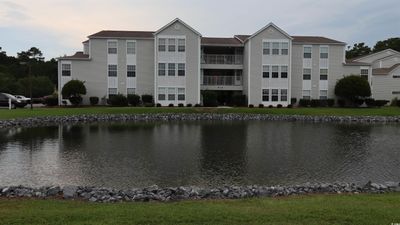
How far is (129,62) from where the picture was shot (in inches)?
2039

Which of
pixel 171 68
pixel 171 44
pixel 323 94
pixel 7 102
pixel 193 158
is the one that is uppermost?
pixel 171 44

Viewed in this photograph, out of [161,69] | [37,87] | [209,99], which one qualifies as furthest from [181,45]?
[37,87]

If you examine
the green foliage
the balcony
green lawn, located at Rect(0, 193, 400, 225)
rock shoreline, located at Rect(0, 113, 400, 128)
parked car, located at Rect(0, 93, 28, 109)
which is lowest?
green lawn, located at Rect(0, 193, 400, 225)

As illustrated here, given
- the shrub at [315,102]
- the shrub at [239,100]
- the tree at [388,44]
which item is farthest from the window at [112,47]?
the tree at [388,44]

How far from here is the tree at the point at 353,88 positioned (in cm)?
5059

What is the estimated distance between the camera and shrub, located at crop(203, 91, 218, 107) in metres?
51.0

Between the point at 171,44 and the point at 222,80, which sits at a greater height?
the point at 171,44

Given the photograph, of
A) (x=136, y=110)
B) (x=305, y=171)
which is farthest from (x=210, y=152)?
(x=136, y=110)

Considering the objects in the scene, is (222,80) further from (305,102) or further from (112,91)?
(112,91)

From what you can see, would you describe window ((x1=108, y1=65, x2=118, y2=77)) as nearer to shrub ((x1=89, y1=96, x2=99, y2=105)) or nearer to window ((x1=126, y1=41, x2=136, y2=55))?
window ((x1=126, y1=41, x2=136, y2=55))

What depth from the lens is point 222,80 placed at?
54875 millimetres

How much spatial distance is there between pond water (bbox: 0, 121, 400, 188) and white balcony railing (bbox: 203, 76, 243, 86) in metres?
25.8

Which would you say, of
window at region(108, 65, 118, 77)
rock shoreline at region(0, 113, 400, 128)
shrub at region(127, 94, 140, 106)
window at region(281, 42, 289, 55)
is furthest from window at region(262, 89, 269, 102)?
window at region(108, 65, 118, 77)

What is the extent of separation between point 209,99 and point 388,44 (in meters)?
57.5
